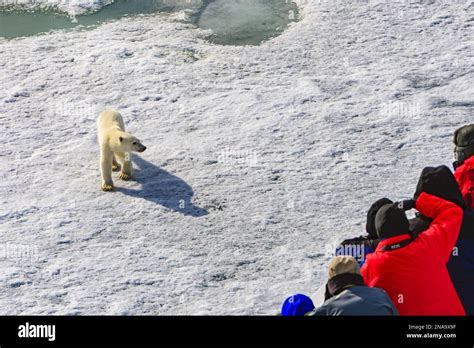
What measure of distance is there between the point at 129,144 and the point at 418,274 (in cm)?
349

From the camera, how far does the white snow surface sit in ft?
19.9

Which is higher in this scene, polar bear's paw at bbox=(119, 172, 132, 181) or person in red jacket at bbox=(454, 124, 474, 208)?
person in red jacket at bbox=(454, 124, 474, 208)

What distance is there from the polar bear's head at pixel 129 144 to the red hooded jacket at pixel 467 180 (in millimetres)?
3016

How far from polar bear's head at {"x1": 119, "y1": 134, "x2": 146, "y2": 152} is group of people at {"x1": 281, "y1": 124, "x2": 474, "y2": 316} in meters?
2.74

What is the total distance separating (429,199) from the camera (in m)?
4.67

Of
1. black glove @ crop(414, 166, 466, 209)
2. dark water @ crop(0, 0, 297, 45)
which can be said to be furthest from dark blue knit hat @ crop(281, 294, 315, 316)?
dark water @ crop(0, 0, 297, 45)

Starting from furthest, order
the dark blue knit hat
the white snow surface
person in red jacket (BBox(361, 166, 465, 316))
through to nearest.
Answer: the white snow surface, person in red jacket (BBox(361, 166, 465, 316)), the dark blue knit hat

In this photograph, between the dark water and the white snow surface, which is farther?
the dark water

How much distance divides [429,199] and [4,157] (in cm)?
464

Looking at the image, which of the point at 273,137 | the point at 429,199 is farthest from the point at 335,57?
the point at 429,199

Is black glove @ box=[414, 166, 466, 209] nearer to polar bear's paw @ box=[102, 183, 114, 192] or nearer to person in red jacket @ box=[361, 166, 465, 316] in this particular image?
person in red jacket @ box=[361, 166, 465, 316]

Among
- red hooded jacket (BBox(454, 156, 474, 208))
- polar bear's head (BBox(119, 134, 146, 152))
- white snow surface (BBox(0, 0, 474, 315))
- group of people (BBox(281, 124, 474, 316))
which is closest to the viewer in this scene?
group of people (BBox(281, 124, 474, 316))
